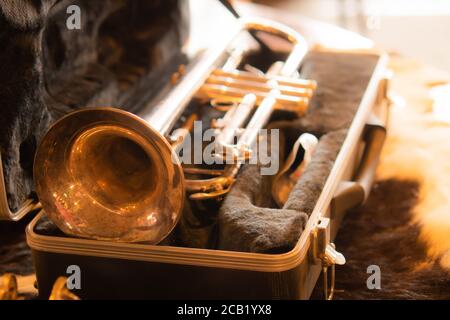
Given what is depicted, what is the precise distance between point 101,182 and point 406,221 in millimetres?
976

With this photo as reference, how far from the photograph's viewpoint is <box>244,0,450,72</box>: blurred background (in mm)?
3812


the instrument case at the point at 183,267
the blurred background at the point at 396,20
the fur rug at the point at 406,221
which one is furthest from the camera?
the blurred background at the point at 396,20

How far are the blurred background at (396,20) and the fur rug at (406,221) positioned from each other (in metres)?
0.63

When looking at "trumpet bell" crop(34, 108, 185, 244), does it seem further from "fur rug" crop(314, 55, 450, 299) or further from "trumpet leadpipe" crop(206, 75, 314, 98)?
"trumpet leadpipe" crop(206, 75, 314, 98)

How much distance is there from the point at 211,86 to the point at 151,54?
641 mm

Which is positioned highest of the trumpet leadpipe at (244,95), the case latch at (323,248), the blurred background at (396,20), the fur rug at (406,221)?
the trumpet leadpipe at (244,95)

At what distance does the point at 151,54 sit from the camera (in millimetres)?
3230

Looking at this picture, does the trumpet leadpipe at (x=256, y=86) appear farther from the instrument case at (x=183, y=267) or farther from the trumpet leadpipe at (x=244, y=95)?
the instrument case at (x=183, y=267)

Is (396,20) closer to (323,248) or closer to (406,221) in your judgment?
(406,221)

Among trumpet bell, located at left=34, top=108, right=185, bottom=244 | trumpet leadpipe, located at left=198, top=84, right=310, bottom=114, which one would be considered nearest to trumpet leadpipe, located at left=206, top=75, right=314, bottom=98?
trumpet leadpipe, located at left=198, top=84, right=310, bottom=114

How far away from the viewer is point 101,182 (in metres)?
2.11

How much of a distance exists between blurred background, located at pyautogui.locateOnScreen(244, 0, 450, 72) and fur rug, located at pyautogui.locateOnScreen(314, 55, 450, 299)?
0.63m

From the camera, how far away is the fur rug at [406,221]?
225cm

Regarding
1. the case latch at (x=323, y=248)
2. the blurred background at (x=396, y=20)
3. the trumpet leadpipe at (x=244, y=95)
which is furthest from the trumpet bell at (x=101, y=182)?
the blurred background at (x=396, y=20)
